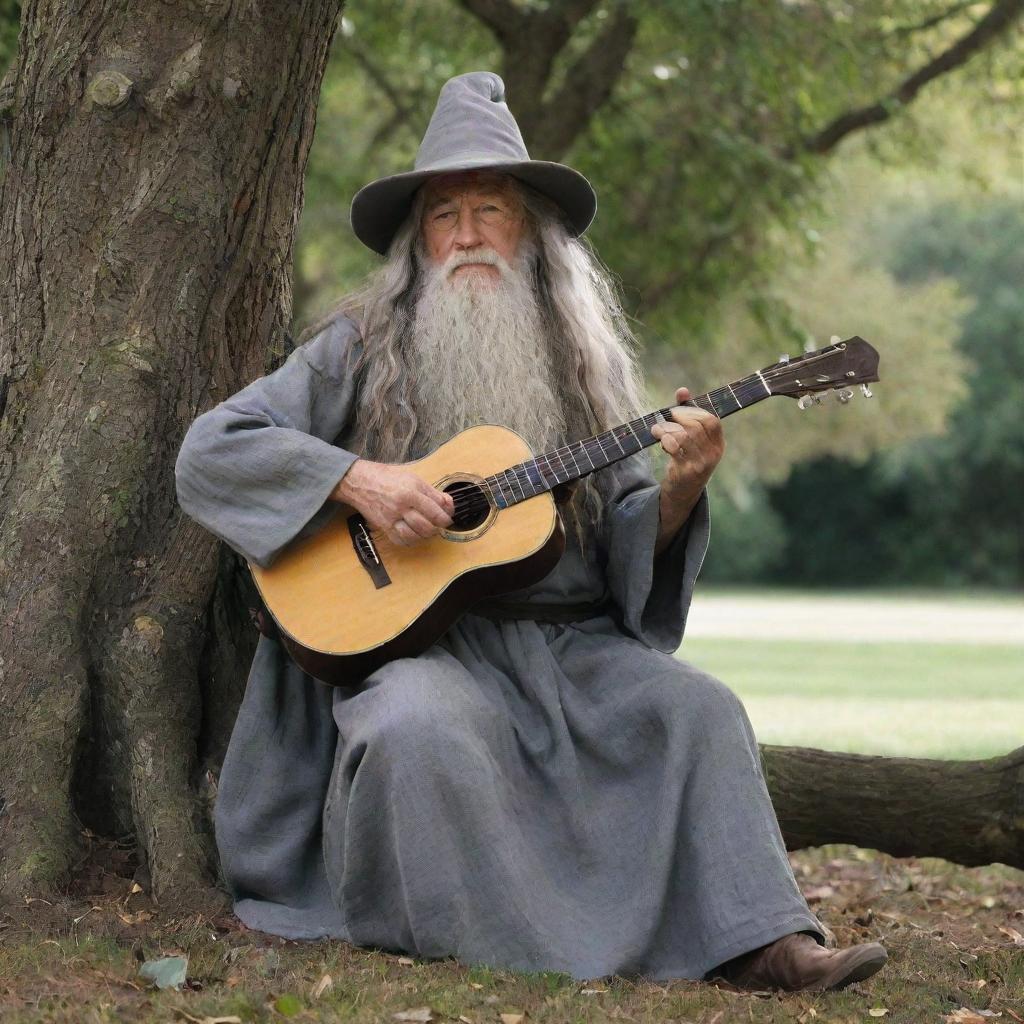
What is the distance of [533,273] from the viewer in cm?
449

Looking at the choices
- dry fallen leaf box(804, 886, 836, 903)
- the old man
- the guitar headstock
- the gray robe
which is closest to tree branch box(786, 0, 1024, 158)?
dry fallen leaf box(804, 886, 836, 903)

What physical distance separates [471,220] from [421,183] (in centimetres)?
18

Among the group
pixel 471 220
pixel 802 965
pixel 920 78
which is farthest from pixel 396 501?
pixel 920 78

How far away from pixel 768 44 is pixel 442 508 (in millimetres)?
7270

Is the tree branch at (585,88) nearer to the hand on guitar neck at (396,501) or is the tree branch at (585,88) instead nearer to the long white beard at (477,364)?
the long white beard at (477,364)

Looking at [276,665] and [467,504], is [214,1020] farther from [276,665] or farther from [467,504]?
[467,504]

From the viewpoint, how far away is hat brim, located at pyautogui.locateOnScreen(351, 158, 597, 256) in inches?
169

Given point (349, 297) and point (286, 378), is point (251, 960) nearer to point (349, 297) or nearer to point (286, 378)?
point (286, 378)

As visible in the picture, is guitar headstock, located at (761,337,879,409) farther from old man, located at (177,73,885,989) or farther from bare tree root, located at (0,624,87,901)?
bare tree root, located at (0,624,87,901)

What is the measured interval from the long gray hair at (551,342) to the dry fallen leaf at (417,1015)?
1.50 metres

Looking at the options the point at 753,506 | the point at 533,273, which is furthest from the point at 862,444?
the point at 533,273

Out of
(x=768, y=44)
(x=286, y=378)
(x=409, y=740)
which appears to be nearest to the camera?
(x=409, y=740)

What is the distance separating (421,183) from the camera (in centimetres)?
442

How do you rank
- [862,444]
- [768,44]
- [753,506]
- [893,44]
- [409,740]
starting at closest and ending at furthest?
1. [409,740]
2. [768,44]
3. [893,44]
4. [862,444]
5. [753,506]
